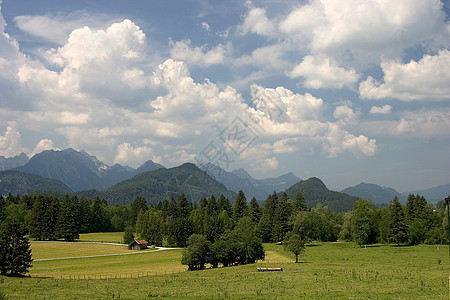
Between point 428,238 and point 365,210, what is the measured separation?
52.9 ft

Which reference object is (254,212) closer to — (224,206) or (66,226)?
(224,206)

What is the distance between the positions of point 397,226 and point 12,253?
8393 centimetres

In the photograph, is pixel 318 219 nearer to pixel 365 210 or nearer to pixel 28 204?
pixel 365 210

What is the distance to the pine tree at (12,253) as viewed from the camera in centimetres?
4978

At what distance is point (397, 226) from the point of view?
288 feet

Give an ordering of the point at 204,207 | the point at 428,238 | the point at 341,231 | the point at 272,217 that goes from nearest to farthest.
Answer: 1. the point at 428,238
2. the point at 341,231
3. the point at 272,217
4. the point at 204,207

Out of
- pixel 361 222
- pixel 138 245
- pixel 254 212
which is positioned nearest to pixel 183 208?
pixel 254 212

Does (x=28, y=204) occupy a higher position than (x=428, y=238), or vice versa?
(x=28, y=204)

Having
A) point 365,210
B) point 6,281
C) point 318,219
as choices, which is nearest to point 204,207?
point 318,219

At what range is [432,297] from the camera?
24094 millimetres

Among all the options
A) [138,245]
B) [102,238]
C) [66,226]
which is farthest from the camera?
[102,238]

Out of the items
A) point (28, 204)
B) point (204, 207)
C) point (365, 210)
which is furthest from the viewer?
point (28, 204)

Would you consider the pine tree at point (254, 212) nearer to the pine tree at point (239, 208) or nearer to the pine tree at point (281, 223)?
the pine tree at point (239, 208)

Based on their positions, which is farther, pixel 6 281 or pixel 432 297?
pixel 6 281
